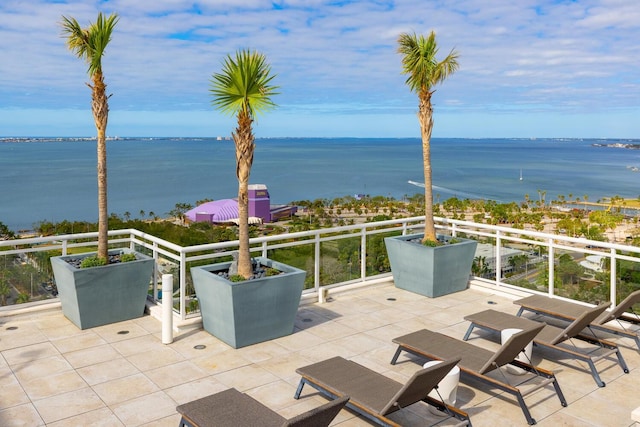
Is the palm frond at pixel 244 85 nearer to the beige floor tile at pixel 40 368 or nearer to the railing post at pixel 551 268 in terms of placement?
the beige floor tile at pixel 40 368

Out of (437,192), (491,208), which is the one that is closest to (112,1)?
(491,208)

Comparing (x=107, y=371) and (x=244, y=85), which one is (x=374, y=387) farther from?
(x=244, y=85)

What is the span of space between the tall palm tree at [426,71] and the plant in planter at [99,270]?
4.18 m

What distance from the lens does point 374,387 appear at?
413 centimetres

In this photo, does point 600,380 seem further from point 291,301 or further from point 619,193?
point 619,193

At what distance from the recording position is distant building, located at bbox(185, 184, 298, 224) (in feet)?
195

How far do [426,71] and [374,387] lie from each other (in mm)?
5418

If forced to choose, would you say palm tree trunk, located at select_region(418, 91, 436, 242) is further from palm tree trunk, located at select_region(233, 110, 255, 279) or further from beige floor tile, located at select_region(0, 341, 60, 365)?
beige floor tile, located at select_region(0, 341, 60, 365)

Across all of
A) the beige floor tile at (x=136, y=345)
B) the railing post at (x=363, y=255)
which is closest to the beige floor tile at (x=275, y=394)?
the beige floor tile at (x=136, y=345)

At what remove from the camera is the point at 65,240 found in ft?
22.6

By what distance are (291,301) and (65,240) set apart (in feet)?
10.5

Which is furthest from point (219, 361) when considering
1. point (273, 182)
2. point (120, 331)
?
point (273, 182)

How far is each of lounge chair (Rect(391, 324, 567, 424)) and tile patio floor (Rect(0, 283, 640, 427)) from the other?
15 cm

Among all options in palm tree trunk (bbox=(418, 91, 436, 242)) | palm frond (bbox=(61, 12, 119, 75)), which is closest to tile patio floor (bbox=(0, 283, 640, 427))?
palm tree trunk (bbox=(418, 91, 436, 242))
